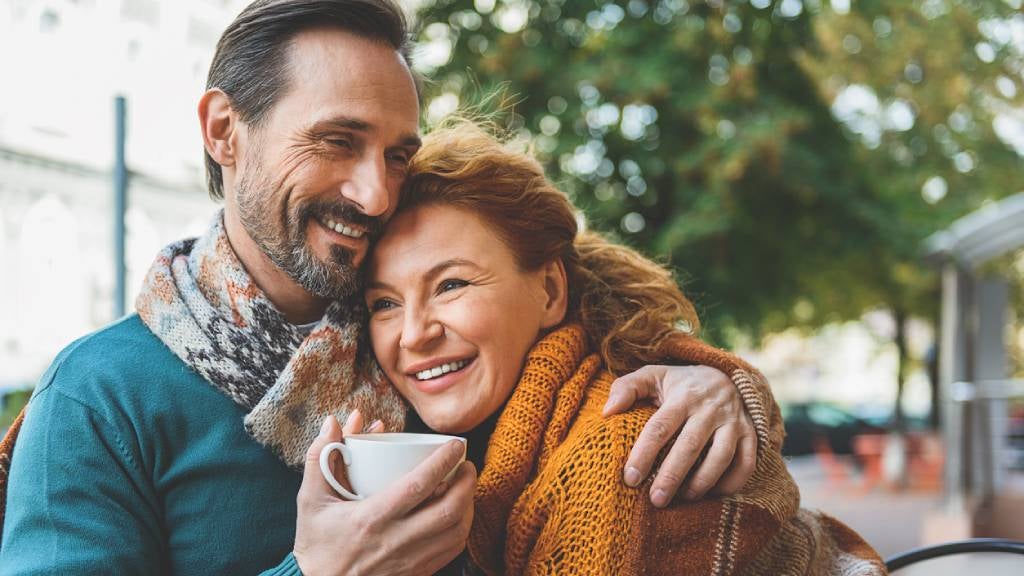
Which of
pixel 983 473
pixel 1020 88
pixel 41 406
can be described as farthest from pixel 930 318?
pixel 41 406

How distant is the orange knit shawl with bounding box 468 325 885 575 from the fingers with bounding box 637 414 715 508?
26 mm

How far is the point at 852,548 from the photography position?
2174mm

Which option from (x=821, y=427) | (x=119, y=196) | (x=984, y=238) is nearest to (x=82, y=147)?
(x=119, y=196)

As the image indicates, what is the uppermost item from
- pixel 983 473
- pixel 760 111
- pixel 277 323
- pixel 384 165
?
pixel 760 111

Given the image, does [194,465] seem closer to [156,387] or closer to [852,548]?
[156,387]

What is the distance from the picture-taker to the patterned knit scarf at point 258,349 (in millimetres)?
1805

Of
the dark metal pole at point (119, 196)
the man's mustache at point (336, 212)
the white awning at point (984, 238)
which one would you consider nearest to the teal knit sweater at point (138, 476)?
the man's mustache at point (336, 212)

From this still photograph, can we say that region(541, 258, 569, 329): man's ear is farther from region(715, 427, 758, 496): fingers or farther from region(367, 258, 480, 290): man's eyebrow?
region(715, 427, 758, 496): fingers

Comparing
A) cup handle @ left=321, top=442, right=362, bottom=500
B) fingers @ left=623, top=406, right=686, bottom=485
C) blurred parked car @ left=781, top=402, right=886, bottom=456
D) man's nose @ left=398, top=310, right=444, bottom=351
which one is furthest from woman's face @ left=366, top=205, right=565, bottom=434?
blurred parked car @ left=781, top=402, right=886, bottom=456

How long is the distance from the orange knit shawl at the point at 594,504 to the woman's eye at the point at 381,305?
1.03ft

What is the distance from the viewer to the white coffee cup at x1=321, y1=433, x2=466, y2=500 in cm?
144

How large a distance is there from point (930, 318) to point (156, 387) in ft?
57.0

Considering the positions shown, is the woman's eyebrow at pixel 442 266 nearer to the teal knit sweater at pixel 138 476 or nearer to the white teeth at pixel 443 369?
the white teeth at pixel 443 369

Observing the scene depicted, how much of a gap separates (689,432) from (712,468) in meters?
0.08
